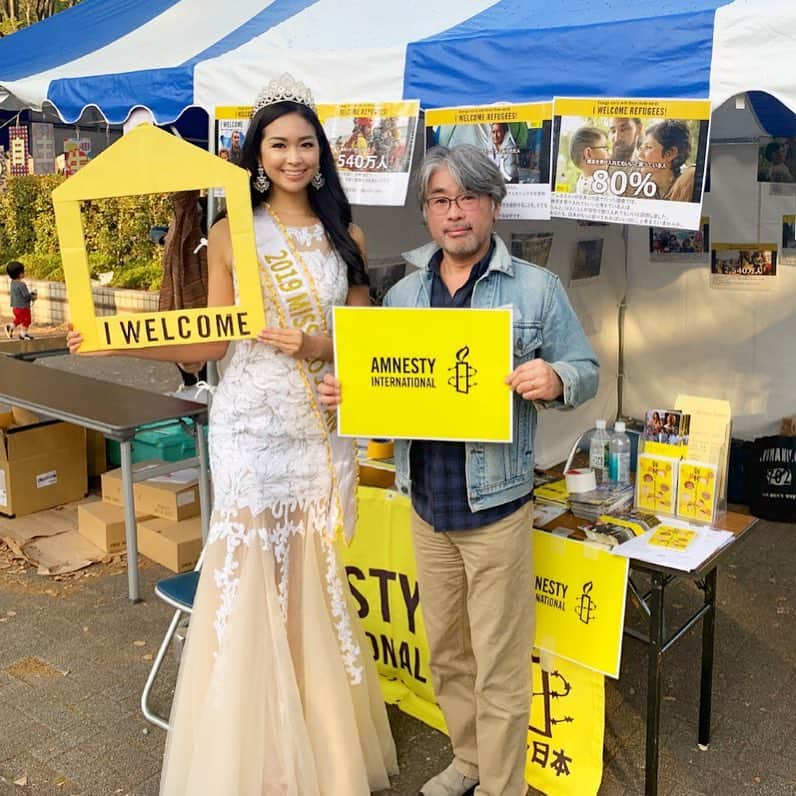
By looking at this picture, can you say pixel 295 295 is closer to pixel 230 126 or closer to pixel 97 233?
pixel 230 126

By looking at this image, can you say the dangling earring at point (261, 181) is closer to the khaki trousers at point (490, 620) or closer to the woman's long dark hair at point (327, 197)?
the woman's long dark hair at point (327, 197)

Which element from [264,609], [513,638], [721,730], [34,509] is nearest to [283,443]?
[264,609]

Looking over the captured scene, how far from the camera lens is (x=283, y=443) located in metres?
2.42

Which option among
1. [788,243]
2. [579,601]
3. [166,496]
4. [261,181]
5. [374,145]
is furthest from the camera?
[788,243]

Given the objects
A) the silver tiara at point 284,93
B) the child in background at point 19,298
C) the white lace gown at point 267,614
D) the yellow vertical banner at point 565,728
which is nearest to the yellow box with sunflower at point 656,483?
the yellow vertical banner at point 565,728

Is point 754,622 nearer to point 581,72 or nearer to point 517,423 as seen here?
point 517,423

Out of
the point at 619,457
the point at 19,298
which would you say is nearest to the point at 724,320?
the point at 619,457

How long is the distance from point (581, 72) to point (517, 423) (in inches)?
42.6

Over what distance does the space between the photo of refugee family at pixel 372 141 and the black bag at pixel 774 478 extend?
3288mm

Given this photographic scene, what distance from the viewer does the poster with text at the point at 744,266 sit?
5480mm

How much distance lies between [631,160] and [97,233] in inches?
446

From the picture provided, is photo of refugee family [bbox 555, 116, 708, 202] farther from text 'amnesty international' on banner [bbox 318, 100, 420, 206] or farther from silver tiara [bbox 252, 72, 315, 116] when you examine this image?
silver tiara [bbox 252, 72, 315, 116]

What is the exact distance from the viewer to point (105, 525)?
186 inches

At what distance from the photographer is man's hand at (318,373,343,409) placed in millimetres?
2273
